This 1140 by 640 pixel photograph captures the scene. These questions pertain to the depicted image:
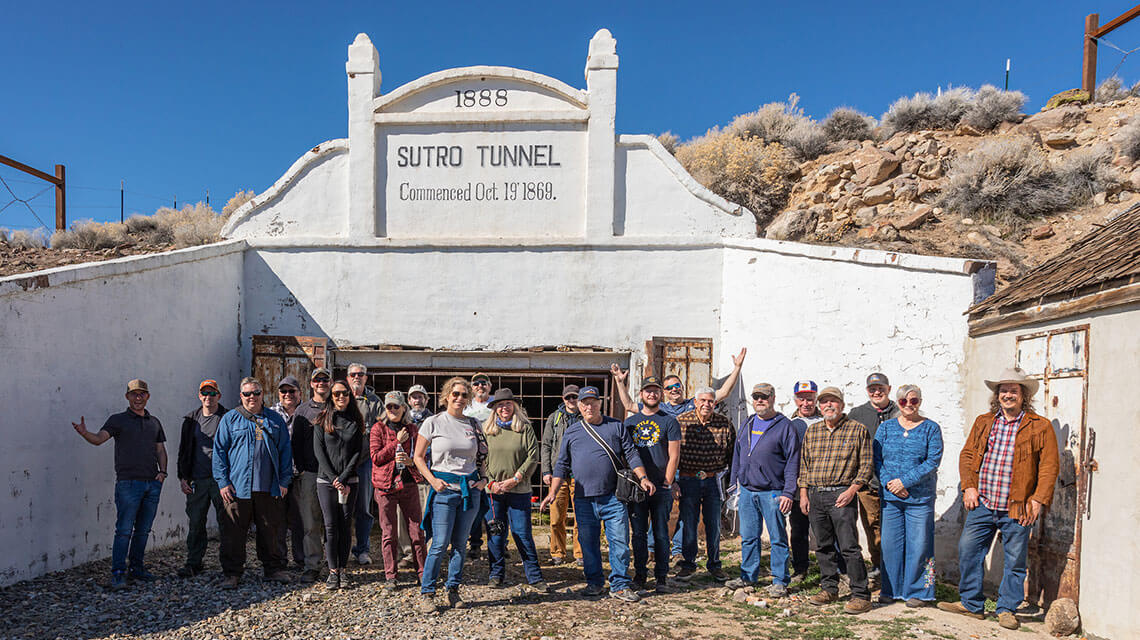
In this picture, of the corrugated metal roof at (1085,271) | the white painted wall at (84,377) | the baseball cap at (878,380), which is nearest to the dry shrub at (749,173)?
the corrugated metal roof at (1085,271)

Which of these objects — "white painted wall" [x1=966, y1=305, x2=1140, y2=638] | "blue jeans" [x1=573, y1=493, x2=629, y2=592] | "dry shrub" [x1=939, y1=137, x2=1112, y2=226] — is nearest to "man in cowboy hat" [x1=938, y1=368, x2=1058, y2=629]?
"white painted wall" [x1=966, y1=305, x2=1140, y2=638]

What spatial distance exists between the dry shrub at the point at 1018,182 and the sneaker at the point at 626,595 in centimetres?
890

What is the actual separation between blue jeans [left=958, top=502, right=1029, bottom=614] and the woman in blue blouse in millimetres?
254

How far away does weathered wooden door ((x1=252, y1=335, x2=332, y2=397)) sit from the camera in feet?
29.1

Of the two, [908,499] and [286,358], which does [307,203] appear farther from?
[908,499]

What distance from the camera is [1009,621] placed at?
5230 millimetres

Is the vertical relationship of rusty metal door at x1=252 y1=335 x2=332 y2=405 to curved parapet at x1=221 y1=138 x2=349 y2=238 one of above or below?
below

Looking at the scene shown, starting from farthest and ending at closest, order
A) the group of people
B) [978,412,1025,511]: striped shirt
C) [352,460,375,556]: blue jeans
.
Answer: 1. [352,460,375,556]: blue jeans
2. the group of people
3. [978,412,1025,511]: striped shirt

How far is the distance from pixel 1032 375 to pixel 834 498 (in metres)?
2.00

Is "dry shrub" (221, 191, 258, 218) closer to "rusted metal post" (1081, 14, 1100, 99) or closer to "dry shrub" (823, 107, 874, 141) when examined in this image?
"dry shrub" (823, 107, 874, 141)

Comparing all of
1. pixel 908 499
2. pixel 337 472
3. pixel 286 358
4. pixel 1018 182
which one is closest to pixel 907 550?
pixel 908 499

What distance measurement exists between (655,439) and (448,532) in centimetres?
184

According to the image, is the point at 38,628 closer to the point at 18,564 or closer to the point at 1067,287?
the point at 18,564

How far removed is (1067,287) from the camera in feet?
17.9
